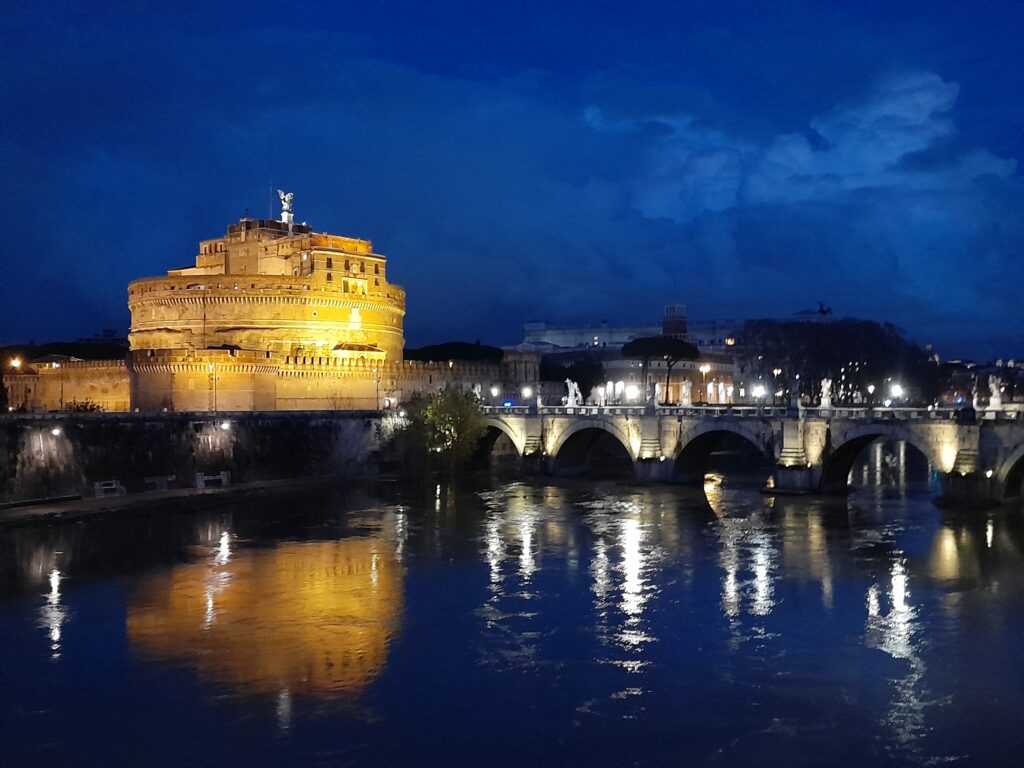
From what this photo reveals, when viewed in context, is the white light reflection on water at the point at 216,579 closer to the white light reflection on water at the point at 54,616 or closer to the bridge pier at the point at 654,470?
the white light reflection on water at the point at 54,616

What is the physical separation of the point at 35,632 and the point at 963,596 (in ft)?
72.3

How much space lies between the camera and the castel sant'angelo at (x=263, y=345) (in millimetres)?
58844

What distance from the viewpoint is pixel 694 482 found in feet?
167

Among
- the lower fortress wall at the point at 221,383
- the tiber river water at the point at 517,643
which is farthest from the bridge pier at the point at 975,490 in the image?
the lower fortress wall at the point at 221,383

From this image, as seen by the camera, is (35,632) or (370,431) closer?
(35,632)

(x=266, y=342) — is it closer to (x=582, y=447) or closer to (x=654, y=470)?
(x=582, y=447)

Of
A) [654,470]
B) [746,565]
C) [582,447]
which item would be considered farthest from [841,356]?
[746,565]

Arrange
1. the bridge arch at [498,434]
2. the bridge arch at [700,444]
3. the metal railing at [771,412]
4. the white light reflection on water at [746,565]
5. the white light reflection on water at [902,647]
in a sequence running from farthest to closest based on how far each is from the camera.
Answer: the bridge arch at [498,434] < the bridge arch at [700,444] < the metal railing at [771,412] < the white light reflection on water at [746,565] < the white light reflection on water at [902,647]

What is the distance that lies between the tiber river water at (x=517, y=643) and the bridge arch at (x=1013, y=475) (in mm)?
1404

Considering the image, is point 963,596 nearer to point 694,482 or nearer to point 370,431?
point 694,482

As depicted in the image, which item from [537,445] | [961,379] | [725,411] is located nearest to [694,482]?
[725,411]

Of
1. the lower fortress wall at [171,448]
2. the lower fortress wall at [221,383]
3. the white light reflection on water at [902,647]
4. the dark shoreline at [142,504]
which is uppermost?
the lower fortress wall at [221,383]

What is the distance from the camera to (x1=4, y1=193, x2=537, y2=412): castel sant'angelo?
193ft

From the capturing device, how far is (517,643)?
70.2 ft
